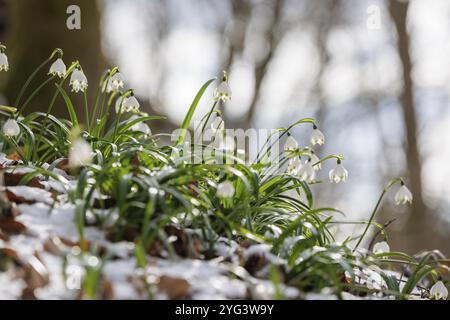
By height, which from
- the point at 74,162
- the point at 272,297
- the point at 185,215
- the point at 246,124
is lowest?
the point at 246,124

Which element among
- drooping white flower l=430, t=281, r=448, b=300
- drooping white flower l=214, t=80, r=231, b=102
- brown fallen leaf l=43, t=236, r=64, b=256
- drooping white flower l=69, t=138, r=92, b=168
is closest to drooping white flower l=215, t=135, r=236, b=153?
drooping white flower l=214, t=80, r=231, b=102

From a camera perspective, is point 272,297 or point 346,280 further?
point 346,280

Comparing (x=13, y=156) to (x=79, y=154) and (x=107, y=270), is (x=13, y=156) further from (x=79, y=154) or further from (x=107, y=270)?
(x=107, y=270)

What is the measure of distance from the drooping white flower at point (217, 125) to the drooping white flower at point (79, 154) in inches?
21.9

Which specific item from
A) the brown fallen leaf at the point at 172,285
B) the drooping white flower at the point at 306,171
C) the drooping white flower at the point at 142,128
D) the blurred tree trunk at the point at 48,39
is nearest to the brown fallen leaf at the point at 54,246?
the brown fallen leaf at the point at 172,285

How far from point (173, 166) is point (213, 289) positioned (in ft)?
2.19

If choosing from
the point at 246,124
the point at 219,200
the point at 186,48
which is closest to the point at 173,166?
the point at 219,200

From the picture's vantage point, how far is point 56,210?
6.29 ft

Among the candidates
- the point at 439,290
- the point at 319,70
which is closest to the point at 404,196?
the point at 439,290

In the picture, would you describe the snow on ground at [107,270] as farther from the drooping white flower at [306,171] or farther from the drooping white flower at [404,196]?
the drooping white flower at [404,196]

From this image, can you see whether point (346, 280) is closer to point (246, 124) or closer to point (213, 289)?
point (213, 289)

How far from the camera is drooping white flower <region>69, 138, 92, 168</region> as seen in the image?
6.51ft

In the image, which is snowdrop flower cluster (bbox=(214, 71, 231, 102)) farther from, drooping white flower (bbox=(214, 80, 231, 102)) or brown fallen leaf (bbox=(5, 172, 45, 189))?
brown fallen leaf (bbox=(5, 172, 45, 189))

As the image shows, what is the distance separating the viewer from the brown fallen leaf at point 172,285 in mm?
1616
